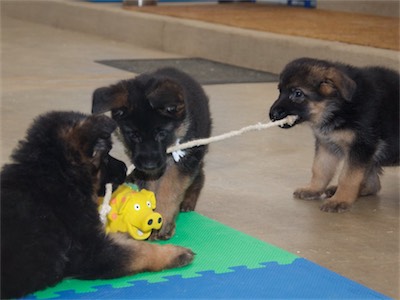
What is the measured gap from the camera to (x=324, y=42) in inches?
398

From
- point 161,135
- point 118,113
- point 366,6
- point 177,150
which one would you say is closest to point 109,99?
point 118,113

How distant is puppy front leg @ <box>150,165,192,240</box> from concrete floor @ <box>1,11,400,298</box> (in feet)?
1.56

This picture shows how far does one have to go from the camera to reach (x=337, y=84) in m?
5.43

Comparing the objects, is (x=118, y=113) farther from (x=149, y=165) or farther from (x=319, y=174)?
(x=319, y=174)

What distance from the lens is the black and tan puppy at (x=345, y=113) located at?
5.46 m

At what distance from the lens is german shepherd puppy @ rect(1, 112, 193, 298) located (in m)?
3.78

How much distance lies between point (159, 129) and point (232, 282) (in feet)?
3.34

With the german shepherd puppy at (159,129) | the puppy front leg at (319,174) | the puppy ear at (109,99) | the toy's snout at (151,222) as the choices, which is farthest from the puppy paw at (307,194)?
the puppy ear at (109,99)

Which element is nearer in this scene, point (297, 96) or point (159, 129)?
point (159, 129)

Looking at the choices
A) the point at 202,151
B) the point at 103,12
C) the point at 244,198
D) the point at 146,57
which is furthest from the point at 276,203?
the point at 103,12

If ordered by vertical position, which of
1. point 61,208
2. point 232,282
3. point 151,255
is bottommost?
point 232,282

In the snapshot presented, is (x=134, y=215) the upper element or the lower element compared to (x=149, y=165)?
lower

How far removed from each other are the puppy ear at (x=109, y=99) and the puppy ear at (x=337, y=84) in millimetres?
1460

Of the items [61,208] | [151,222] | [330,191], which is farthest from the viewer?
[330,191]
